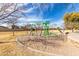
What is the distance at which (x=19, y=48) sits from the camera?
2014mm

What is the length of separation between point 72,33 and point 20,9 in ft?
1.95

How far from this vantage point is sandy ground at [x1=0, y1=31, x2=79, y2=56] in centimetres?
198

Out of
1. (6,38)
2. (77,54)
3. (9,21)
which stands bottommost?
(77,54)

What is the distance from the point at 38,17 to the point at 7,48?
0.45 m

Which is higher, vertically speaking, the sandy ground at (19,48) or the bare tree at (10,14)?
the bare tree at (10,14)

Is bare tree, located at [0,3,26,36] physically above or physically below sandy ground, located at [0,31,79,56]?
above

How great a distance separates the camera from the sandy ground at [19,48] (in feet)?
6.50

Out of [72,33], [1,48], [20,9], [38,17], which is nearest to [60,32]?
[72,33]

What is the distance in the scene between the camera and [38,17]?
2004mm

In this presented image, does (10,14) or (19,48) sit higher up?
(10,14)

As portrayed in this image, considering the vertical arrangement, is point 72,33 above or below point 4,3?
below

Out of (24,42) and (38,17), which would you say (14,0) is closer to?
(38,17)

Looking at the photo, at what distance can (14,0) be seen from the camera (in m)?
2.00

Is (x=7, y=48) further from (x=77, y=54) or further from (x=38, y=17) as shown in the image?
(x=77, y=54)
